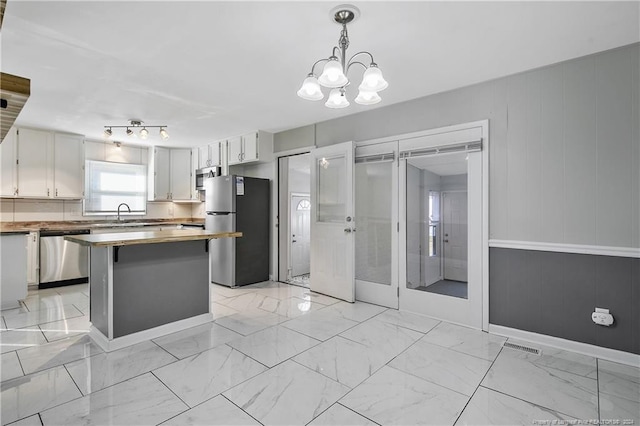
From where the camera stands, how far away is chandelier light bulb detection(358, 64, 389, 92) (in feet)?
6.68

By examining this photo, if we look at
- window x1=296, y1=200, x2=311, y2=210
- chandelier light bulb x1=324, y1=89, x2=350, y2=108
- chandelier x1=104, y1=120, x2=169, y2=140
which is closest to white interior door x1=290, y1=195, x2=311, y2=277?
window x1=296, y1=200, x2=311, y2=210

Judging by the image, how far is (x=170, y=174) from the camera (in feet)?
20.9

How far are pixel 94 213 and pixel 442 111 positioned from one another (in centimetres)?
611

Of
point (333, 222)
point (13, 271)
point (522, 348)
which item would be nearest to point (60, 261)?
point (13, 271)

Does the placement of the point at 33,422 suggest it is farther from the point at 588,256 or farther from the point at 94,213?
the point at 94,213

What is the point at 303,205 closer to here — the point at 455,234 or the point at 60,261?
the point at 455,234

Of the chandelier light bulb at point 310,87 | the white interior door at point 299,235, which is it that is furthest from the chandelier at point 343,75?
the white interior door at point 299,235

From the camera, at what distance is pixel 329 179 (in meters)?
4.41

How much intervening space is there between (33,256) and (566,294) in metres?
6.78

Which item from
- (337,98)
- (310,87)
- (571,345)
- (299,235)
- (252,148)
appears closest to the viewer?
(310,87)

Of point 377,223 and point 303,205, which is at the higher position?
point 303,205

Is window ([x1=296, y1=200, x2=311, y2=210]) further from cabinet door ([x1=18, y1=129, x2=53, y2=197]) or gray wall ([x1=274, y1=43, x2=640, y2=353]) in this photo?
cabinet door ([x1=18, y1=129, x2=53, y2=197])

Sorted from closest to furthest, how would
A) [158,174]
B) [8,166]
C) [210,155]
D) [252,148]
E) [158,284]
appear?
[158,284] → [8,166] → [252,148] → [210,155] → [158,174]

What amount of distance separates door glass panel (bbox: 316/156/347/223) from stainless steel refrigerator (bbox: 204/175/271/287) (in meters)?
1.25
